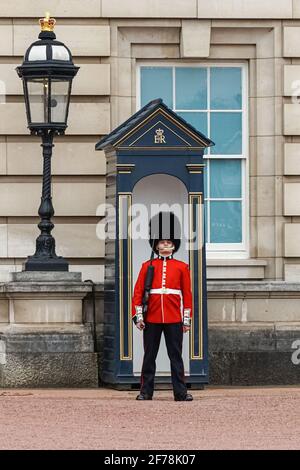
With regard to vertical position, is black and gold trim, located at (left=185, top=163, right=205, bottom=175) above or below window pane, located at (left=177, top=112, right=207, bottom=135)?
below

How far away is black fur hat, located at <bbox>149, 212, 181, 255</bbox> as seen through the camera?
17.0 metres

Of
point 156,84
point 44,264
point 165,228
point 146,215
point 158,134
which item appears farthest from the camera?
point 156,84

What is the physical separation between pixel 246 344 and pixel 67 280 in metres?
1.87

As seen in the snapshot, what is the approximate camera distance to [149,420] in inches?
581

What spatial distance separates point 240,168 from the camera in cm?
1936

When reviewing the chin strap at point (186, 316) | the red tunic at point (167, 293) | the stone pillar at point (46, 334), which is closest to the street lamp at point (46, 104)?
the stone pillar at point (46, 334)

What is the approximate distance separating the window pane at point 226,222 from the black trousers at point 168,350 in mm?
2942

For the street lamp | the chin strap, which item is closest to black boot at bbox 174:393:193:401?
the chin strap

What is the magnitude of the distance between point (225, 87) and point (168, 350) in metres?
3.85

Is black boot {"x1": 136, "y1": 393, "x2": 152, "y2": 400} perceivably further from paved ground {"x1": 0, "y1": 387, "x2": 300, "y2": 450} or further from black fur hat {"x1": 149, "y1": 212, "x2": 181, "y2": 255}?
black fur hat {"x1": 149, "y1": 212, "x2": 181, "y2": 255}

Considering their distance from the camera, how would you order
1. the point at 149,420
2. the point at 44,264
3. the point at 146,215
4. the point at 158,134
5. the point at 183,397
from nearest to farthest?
1. the point at 149,420
2. the point at 183,397
3. the point at 158,134
4. the point at 146,215
5. the point at 44,264

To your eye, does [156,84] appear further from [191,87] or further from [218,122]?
[218,122]

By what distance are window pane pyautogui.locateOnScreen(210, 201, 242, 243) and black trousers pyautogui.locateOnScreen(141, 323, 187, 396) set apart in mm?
2942

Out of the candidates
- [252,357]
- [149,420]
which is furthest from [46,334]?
[149,420]
